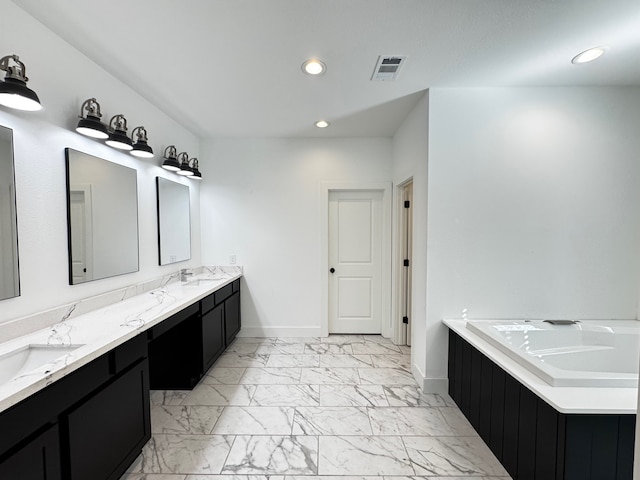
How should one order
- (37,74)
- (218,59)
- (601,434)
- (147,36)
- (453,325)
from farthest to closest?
1. (453,325)
2. (218,59)
3. (147,36)
4. (37,74)
5. (601,434)

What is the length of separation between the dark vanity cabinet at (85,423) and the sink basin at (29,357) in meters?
0.20

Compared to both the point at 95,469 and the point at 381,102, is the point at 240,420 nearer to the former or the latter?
the point at 95,469

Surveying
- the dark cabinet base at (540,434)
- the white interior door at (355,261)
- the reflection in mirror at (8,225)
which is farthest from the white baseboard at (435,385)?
the reflection in mirror at (8,225)

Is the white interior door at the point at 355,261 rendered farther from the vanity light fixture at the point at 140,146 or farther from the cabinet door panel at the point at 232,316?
the vanity light fixture at the point at 140,146

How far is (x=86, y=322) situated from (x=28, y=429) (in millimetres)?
813

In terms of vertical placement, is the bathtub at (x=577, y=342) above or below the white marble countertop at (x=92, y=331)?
below

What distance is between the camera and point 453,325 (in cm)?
230

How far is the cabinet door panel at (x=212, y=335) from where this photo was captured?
8.63ft

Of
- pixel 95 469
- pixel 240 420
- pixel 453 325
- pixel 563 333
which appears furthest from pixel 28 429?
pixel 563 333

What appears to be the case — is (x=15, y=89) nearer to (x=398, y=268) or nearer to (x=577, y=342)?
(x=398, y=268)

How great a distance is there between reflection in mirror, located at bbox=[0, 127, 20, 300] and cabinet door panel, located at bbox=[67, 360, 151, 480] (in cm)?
73

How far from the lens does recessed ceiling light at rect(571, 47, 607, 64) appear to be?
1.84 meters

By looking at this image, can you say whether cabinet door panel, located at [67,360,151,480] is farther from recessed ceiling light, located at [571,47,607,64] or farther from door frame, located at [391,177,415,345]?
recessed ceiling light, located at [571,47,607,64]

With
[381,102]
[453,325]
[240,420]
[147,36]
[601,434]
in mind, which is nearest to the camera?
[601,434]
